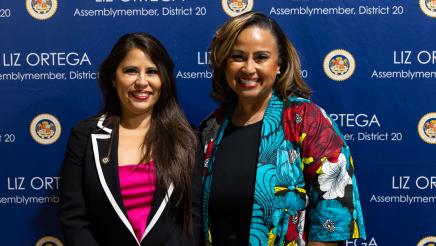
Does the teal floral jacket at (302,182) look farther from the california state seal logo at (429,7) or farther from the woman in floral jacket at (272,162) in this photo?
the california state seal logo at (429,7)

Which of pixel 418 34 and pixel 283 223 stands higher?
pixel 418 34

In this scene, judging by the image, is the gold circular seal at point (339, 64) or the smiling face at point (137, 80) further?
the gold circular seal at point (339, 64)

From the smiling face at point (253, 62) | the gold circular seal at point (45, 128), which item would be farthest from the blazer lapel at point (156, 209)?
the gold circular seal at point (45, 128)

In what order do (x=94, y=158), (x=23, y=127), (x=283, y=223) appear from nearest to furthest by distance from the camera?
(x=283, y=223) → (x=94, y=158) → (x=23, y=127)

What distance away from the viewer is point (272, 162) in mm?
1598

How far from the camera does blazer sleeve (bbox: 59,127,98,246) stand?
1.68 meters

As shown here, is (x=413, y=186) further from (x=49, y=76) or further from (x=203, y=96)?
(x=49, y=76)

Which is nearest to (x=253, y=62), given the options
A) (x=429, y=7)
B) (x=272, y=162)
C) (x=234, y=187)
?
(x=272, y=162)

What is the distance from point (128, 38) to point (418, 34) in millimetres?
1511

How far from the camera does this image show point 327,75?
2.26m

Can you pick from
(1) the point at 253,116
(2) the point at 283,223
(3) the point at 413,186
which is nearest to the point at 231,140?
(1) the point at 253,116

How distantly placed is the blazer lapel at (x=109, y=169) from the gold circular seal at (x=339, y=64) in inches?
→ 46.9

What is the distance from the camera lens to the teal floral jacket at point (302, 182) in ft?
4.97

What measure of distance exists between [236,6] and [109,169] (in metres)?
1.14
